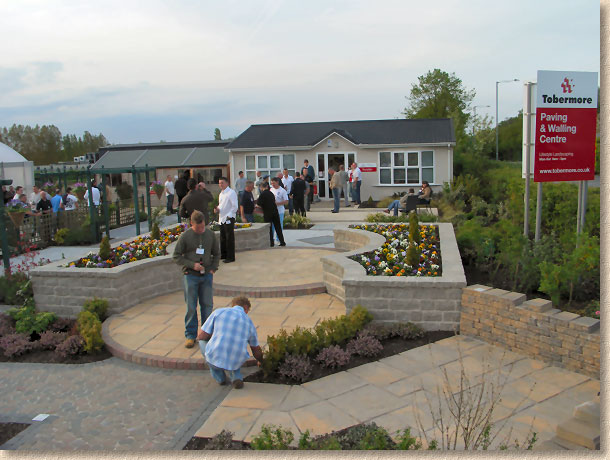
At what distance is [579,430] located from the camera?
12.7 ft

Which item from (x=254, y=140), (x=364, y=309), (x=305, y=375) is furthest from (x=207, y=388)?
(x=254, y=140)

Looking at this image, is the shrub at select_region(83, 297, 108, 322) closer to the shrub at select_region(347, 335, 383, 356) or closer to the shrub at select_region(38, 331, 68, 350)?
the shrub at select_region(38, 331, 68, 350)

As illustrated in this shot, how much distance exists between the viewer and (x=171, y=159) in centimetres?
3228

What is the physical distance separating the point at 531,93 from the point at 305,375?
20.0 feet

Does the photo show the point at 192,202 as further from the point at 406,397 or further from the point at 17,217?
the point at 17,217

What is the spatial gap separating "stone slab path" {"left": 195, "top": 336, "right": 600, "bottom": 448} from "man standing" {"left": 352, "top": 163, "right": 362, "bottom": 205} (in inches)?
627

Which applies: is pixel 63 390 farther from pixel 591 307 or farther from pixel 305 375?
pixel 591 307

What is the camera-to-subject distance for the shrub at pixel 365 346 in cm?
639

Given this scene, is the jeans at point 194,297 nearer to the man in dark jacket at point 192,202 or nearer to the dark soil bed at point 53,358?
the dark soil bed at point 53,358

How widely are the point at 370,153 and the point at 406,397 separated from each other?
19.4 metres

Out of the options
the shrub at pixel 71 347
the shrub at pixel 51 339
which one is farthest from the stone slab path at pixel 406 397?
the shrub at pixel 51 339

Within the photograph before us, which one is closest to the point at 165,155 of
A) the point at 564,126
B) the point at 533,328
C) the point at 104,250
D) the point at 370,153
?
the point at 370,153

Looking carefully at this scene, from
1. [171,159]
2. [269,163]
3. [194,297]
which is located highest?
[171,159]

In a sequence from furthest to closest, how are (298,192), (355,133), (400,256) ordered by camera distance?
1. (355,133)
2. (298,192)
3. (400,256)
